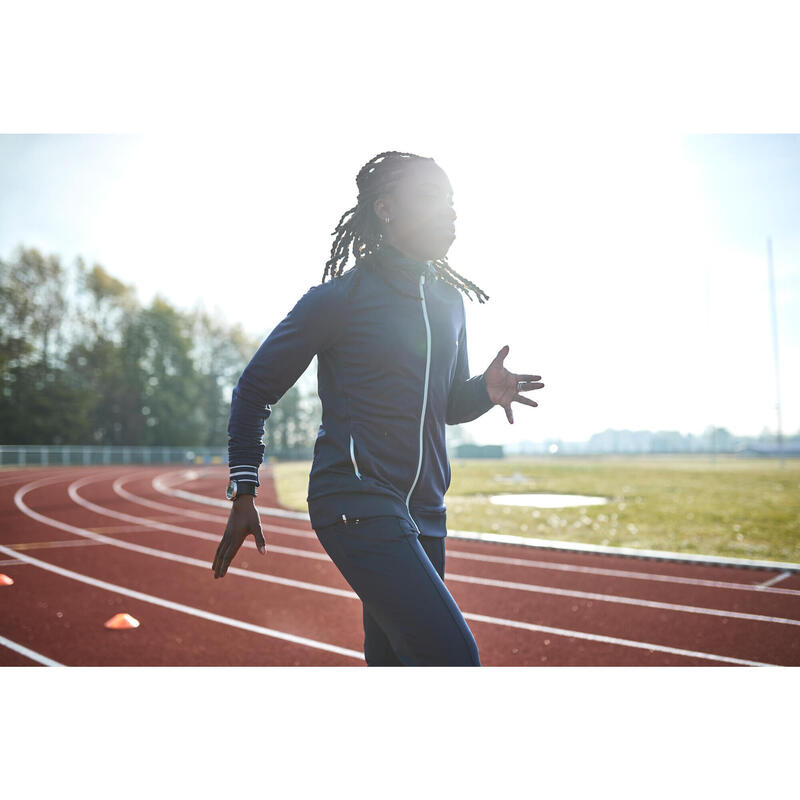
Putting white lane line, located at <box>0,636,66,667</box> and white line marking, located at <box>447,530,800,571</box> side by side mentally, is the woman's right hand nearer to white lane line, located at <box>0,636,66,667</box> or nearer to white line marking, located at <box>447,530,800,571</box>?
white lane line, located at <box>0,636,66,667</box>

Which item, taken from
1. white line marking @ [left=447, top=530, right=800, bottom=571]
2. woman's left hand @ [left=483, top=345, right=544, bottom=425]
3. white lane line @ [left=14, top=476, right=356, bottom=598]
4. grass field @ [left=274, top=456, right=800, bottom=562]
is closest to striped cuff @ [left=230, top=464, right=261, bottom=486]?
woman's left hand @ [left=483, top=345, right=544, bottom=425]

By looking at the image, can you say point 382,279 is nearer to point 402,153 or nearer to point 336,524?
point 402,153

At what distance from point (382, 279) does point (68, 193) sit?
11.7 feet

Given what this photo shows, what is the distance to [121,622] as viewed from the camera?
150 inches

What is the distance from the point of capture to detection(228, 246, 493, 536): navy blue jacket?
147 cm

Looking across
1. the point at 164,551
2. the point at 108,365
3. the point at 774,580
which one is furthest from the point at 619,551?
the point at 108,365

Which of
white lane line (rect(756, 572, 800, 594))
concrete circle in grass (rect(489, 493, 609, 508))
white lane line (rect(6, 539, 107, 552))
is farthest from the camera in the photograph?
concrete circle in grass (rect(489, 493, 609, 508))

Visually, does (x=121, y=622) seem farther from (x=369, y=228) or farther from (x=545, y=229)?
(x=545, y=229)

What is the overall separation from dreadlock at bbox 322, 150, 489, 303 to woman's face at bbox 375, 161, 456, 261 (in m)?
0.04

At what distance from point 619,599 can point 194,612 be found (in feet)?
8.56

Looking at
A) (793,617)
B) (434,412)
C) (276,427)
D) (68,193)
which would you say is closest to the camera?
(434,412)
